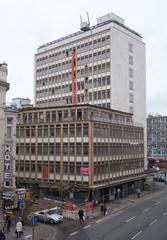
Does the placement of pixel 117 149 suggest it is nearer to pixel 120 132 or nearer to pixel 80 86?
pixel 120 132

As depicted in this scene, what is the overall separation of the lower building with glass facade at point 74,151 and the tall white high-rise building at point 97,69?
15163 mm

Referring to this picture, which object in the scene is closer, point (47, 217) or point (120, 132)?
point (47, 217)

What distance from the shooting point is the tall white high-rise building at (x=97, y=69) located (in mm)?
74938

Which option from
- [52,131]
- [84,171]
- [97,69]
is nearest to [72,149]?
[84,171]

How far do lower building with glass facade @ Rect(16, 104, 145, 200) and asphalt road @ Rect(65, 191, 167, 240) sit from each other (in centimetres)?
822

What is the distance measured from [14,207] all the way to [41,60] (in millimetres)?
57899

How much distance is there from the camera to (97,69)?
76250mm

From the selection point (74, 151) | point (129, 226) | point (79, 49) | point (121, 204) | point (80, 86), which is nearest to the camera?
point (129, 226)

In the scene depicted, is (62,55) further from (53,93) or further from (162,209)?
(162,209)

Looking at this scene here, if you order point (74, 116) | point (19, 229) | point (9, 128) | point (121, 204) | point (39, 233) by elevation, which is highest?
point (74, 116)

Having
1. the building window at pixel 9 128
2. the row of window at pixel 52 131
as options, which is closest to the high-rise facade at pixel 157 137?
the row of window at pixel 52 131

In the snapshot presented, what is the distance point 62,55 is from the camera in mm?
85125

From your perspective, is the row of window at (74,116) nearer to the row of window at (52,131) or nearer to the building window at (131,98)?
the row of window at (52,131)

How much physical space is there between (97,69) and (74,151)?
1189 inches
